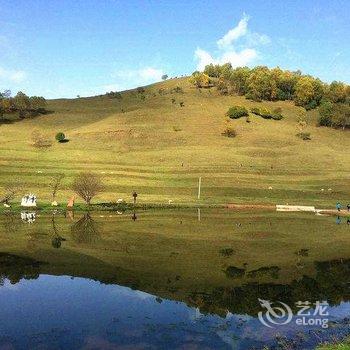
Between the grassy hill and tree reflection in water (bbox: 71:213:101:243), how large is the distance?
19.1 metres

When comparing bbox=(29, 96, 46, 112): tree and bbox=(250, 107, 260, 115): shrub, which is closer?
bbox=(250, 107, 260, 115): shrub

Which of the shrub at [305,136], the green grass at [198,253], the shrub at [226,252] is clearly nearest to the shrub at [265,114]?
the shrub at [305,136]

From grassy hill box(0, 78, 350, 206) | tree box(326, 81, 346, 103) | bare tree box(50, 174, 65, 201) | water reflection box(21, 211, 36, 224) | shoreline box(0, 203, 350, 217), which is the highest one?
tree box(326, 81, 346, 103)

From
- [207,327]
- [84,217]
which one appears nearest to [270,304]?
[207,327]

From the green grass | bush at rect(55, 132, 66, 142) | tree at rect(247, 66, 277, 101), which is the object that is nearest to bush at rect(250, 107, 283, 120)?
tree at rect(247, 66, 277, 101)

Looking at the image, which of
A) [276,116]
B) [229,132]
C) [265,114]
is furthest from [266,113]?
[229,132]

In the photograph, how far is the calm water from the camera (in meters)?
23.7

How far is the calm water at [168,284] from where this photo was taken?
2369cm

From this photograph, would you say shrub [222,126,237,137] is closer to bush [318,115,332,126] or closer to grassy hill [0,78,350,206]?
grassy hill [0,78,350,206]

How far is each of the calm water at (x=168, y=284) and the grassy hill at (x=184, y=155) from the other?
28557 mm

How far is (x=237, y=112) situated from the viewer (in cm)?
15412

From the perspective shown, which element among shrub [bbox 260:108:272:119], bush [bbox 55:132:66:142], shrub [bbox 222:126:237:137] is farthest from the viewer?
shrub [bbox 260:108:272:119]

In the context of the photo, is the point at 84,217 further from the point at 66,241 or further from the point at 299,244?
the point at 299,244

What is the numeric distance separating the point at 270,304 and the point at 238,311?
2.33 metres
